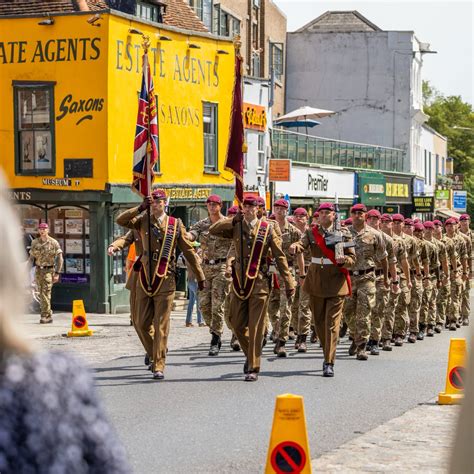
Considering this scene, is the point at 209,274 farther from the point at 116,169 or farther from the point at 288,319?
the point at 116,169

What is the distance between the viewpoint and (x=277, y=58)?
53688 millimetres

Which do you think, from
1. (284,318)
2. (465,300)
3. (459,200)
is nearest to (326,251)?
(284,318)

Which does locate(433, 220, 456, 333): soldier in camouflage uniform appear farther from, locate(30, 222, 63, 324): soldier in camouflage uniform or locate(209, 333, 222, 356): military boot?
locate(30, 222, 63, 324): soldier in camouflage uniform

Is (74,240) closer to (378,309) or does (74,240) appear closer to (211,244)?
(211,244)

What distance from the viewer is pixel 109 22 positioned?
1028 inches

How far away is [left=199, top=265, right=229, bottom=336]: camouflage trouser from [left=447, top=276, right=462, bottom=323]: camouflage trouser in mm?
7189

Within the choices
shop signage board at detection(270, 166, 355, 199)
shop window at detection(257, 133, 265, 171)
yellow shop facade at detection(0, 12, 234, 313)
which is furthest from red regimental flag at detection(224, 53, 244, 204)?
shop signage board at detection(270, 166, 355, 199)

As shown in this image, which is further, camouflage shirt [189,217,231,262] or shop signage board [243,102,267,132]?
shop signage board [243,102,267,132]

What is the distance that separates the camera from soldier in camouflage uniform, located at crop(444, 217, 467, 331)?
23281 millimetres

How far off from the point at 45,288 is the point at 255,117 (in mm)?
16253

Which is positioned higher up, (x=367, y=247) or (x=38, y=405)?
(x=38, y=405)

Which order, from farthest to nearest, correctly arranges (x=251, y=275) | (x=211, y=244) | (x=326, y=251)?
(x=211, y=244) → (x=326, y=251) → (x=251, y=275)

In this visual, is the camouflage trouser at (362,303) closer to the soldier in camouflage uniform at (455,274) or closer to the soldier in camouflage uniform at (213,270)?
the soldier in camouflage uniform at (213,270)

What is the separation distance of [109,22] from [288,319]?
443 inches
